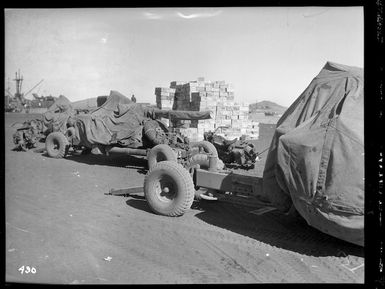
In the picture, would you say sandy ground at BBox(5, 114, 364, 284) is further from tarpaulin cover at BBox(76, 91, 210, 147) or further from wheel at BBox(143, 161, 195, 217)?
tarpaulin cover at BBox(76, 91, 210, 147)

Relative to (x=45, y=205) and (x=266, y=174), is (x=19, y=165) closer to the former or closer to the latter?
(x=45, y=205)

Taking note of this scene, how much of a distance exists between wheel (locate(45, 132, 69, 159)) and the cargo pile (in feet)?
19.8

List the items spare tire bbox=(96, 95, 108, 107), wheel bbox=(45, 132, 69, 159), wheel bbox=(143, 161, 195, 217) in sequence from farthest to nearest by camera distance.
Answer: spare tire bbox=(96, 95, 108, 107)
wheel bbox=(45, 132, 69, 159)
wheel bbox=(143, 161, 195, 217)

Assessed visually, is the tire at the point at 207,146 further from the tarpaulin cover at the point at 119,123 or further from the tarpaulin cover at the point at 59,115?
the tarpaulin cover at the point at 59,115

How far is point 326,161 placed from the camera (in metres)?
3.87

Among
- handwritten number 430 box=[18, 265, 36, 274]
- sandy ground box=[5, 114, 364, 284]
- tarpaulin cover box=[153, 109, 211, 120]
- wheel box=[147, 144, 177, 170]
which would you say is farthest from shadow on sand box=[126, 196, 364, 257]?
tarpaulin cover box=[153, 109, 211, 120]

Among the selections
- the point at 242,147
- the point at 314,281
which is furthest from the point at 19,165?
the point at 314,281

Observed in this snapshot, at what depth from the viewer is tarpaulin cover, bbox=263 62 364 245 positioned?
12.3ft

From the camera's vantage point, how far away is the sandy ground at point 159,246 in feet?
13.8

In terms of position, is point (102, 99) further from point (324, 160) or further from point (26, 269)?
point (324, 160)

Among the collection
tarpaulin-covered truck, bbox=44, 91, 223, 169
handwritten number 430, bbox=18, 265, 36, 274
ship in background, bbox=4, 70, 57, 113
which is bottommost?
handwritten number 430, bbox=18, 265, 36, 274

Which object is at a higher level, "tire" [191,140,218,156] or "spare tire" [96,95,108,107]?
"spare tire" [96,95,108,107]

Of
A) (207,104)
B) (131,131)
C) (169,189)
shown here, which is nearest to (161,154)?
(131,131)
